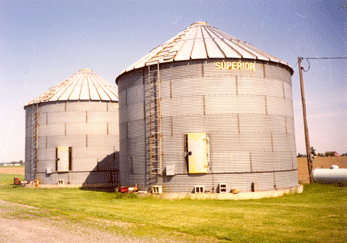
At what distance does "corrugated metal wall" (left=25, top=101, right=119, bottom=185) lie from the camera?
36.0 meters

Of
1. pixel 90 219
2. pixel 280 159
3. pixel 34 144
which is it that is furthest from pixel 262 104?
pixel 34 144


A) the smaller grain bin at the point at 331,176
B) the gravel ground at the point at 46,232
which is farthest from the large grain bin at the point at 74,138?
the smaller grain bin at the point at 331,176

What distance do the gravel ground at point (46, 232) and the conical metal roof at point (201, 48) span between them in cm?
1388

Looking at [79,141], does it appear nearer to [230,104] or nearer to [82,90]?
[82,90]

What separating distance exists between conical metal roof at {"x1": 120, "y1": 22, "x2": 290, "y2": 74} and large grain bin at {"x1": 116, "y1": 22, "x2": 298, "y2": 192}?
0.09 metres

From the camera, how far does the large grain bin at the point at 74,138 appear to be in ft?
118

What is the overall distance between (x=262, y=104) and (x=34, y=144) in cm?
2782

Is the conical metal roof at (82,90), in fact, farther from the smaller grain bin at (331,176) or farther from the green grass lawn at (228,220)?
the smaller grain bin at (331,176)

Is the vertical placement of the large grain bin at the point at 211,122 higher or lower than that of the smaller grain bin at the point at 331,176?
higher

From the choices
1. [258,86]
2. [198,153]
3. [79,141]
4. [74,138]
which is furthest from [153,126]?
[74,138]

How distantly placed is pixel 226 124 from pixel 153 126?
17.8ft

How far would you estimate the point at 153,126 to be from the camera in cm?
2331

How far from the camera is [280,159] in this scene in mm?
23172

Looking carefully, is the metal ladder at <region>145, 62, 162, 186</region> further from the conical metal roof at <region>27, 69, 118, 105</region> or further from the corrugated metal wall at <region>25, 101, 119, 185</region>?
the conical metal roof at <region>27, 69, 118, 105</region>
